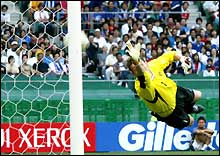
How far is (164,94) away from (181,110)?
340 mm

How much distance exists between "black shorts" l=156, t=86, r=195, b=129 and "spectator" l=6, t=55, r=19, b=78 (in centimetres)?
401

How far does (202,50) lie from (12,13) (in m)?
4.38

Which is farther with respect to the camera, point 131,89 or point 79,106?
point 131,89

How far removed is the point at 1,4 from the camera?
558 inches

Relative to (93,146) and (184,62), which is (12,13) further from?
(184,62)

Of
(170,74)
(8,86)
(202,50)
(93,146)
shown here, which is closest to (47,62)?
(8,86)

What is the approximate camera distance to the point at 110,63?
47.7 ft

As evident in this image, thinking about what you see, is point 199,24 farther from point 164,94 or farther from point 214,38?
point 164,94

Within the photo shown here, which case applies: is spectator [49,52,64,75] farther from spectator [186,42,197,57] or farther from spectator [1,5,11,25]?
spectator [186,42,197,57]

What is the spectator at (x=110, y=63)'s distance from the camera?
14.4 m

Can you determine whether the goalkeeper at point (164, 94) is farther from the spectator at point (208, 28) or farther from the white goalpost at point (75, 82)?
the spectator at point (208, 28)

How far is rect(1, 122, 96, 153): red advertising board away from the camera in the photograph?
1164 cm

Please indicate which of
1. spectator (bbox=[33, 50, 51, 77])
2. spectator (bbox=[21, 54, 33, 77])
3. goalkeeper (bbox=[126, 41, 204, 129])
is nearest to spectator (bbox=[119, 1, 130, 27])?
spectator (bbox=[33, 50, 51, 77])

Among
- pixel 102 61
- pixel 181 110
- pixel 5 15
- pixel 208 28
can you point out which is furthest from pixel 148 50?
pixel 181 110
